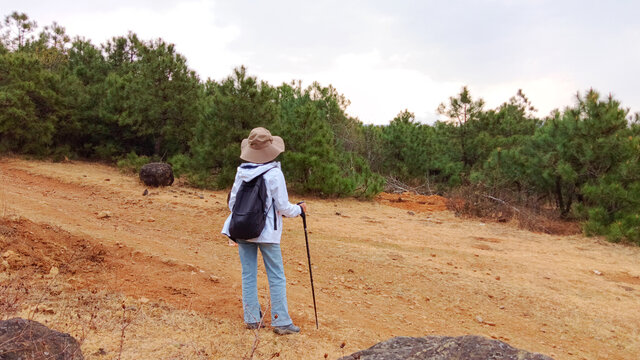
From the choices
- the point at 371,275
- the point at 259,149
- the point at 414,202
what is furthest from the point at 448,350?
the point at 414,202

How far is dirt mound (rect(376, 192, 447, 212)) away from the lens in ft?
43.8

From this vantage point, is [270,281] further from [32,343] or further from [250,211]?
[32,343]

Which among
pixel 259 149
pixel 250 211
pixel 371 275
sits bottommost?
pixel 371 275

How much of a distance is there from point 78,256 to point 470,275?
504 cm

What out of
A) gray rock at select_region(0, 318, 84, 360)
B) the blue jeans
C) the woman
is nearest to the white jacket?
the woman

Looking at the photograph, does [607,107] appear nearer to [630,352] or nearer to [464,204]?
[464,204]

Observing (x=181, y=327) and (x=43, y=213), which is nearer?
(x=181, y=327)

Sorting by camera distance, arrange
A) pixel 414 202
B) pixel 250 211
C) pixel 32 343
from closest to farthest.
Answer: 1. pixel 32 343
2. pixel 250 211
3. pixel 414 202

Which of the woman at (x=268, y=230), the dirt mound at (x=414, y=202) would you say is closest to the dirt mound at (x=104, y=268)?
the woman at (x=268, y=230)

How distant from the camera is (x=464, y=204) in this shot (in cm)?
1226

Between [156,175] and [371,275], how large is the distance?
7.52 m

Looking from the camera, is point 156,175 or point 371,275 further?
point 156,175

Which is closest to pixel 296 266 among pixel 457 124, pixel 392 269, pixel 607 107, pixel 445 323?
pixel 392 269

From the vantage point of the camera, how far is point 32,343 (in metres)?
2.36
